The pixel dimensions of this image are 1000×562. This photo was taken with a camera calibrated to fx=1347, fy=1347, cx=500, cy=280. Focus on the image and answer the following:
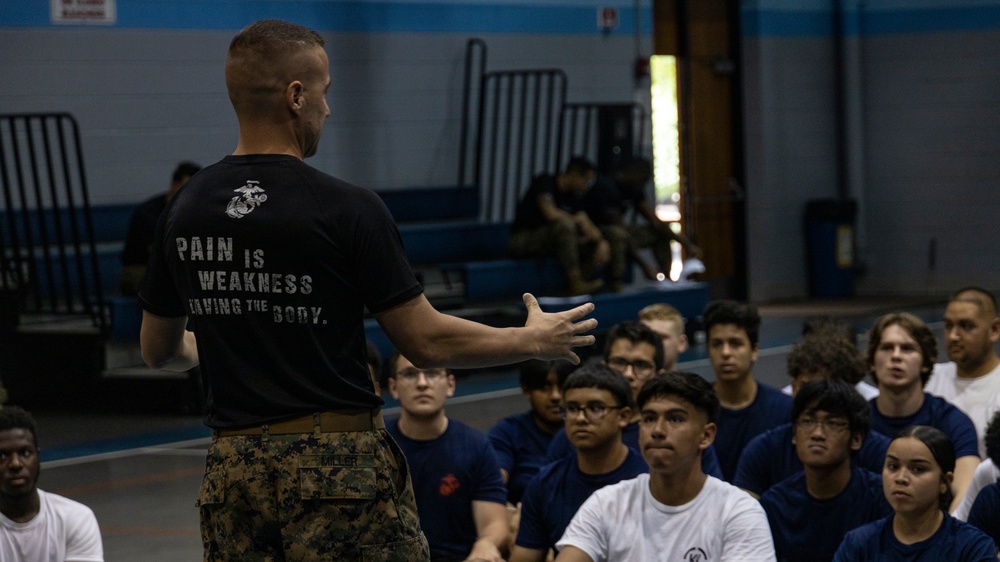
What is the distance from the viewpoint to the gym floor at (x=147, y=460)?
5.77m

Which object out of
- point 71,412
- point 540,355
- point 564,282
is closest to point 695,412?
point 540,355

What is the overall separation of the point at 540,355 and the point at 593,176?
29.9ft

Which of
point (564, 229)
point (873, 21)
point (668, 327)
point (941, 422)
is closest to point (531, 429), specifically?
point (668, 327)

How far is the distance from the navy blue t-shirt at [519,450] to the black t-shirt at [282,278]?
2.84m

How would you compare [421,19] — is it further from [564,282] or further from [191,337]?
[191,337]

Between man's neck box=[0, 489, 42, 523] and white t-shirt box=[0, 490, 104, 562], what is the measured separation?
15 mm

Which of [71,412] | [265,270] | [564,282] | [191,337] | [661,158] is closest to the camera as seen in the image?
[265,270]

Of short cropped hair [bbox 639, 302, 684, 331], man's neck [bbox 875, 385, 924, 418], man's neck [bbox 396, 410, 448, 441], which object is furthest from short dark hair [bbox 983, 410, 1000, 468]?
short cropped hair [bbox 639, 302, 684, 331]

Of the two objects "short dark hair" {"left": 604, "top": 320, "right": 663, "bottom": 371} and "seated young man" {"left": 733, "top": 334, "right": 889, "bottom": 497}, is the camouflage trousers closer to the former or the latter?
"seated young man" {"left": 733, "top": 334, "right": 889, "bottom": 497}

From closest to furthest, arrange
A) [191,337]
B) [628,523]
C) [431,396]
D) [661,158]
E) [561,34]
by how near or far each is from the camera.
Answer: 1. [191,337]
2. [628,523]
3. [431,396]
4. [561,34]
5. [661,158]

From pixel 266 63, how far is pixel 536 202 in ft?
27.3

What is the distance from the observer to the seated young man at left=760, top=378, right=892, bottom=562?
3.96m

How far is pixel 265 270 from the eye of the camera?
7.24 ft

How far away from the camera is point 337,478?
2.22 metres
